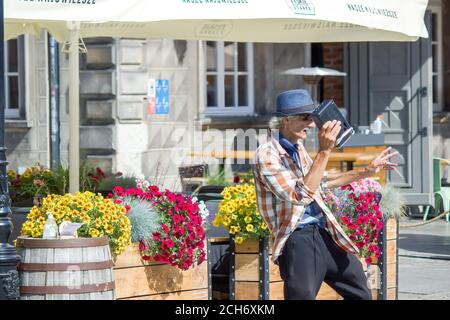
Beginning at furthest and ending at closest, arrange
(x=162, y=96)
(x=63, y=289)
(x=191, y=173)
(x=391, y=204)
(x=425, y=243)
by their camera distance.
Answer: (x=162, y=96), (x=425, y=243), (x=191, y=173), (x=391, y=204), (x=63, y=289)

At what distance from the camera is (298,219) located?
661cm

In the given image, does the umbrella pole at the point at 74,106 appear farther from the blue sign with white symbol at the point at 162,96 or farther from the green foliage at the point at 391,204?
the blue sign with white symbol at the point at 162,96

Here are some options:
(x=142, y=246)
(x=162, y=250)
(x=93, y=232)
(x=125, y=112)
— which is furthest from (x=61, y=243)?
(x=125, y=112)

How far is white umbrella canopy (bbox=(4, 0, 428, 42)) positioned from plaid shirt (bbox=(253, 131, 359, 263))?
2088mm

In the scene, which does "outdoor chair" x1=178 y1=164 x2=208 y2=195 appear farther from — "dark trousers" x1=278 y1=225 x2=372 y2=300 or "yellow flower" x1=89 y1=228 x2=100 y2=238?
"dark trousers" x1=278 y1=225 x2=372 y2=300

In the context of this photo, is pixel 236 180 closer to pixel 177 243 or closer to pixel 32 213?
pixel 177 243

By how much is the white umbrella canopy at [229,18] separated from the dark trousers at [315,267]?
8.12 ft

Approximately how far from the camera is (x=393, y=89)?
1694cm

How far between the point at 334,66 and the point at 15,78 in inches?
195

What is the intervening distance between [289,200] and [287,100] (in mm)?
607

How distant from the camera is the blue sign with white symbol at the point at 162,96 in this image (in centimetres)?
1673

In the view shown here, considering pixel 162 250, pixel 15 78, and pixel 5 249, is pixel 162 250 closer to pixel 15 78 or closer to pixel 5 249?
pixel 5 249

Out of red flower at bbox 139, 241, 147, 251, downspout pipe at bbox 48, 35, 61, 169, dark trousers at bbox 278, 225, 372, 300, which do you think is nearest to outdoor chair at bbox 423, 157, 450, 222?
downspout pipe at bbox 48, 35, 61, 169
